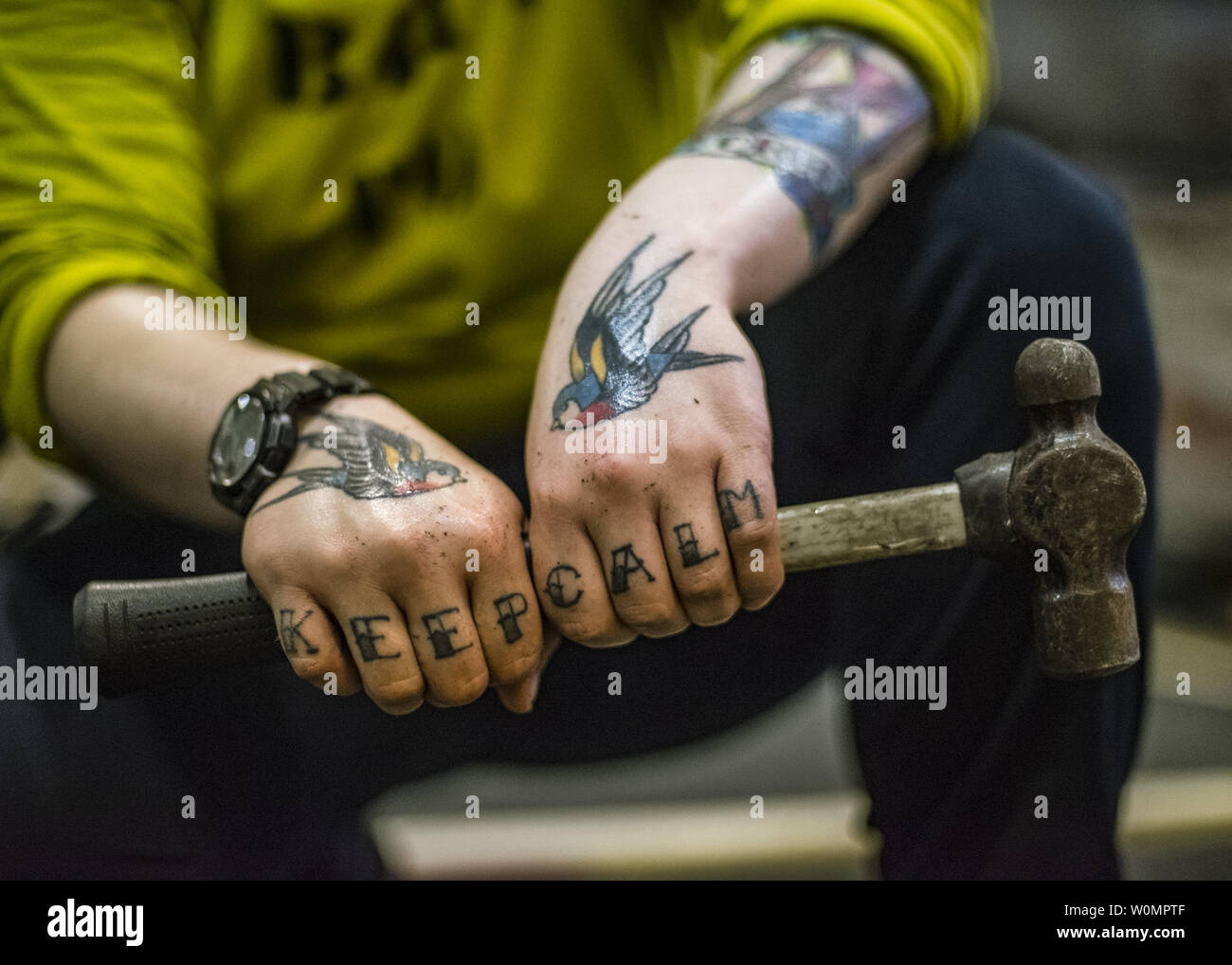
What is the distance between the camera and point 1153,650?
80 cm

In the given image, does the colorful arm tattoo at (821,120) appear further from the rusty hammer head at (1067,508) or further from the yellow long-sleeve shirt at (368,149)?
the rusty hammer head at (1067,508)

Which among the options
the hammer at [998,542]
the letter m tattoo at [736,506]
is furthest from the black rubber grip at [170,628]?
the letter m tattoo at [736,506]

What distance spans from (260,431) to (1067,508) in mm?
445

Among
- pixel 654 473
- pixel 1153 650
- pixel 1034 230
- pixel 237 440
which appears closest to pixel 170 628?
pixel 237 440

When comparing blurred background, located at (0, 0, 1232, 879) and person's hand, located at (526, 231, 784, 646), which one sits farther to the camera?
blurred background, located at (0, 0, 1232, 879)

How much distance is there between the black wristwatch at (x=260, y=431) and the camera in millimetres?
527

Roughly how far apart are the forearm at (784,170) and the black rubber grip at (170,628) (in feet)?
0.91

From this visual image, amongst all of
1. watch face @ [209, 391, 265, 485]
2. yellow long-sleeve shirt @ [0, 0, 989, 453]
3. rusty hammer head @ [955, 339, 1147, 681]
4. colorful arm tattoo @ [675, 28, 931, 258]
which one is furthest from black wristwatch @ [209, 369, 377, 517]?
rusty hammer head @ [955, 339, 1147, 681]

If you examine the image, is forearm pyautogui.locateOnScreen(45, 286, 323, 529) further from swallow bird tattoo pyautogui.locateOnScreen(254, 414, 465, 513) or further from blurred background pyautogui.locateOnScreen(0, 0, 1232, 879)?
blurred background pyautogui.locateOnScreen(0, 0, 1232, 879)

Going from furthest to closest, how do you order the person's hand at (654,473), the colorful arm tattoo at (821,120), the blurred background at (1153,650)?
the blurred background at (1153,650) → the colorful arm tattoo at (821,120) → the person's hand at (654,473)

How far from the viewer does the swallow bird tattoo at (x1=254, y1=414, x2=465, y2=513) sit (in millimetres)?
504

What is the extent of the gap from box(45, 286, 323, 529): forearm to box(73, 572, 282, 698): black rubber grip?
60 millimetres
